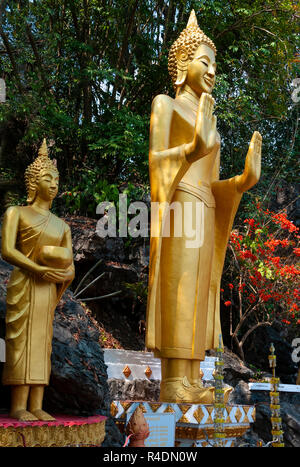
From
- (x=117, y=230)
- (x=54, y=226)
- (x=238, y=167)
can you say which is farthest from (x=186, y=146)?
(x=238, y=167)

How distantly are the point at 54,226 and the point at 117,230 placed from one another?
13.5 feet

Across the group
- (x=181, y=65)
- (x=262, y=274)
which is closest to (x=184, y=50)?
(x=181, y=65)

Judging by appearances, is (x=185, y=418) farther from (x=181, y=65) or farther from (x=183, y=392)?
(x=181, y=65)

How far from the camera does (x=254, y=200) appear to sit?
398 inches

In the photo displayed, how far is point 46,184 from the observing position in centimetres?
397

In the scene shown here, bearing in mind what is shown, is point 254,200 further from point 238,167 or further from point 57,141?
point 57,141

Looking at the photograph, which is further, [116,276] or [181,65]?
[116,276]

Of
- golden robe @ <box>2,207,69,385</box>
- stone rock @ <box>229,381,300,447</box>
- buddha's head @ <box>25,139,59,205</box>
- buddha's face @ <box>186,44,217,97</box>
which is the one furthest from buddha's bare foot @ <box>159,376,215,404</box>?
stone rock @ <box>229,381,300,447</box>

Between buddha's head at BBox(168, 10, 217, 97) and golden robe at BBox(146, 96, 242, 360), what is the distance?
0.41 metres

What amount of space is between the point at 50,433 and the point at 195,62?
146 inches

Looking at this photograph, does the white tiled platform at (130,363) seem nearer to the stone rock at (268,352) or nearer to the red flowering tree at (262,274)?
the red flowering tree at (262,274)

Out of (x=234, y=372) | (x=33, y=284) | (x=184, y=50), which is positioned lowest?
(x=234, y=372)

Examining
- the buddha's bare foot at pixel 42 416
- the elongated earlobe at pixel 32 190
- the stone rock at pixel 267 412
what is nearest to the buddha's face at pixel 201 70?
the elongated earlobe at pixel 32 190
